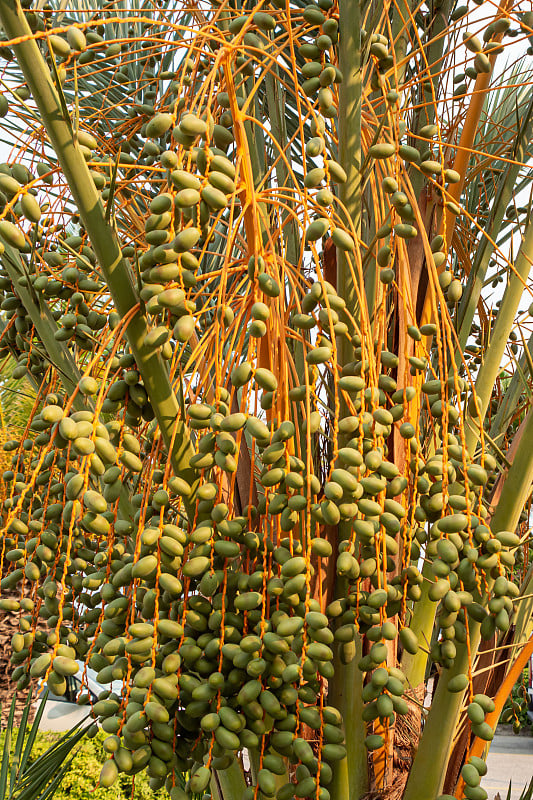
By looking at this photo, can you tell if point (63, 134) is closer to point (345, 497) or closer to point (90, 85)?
point (345, 497)

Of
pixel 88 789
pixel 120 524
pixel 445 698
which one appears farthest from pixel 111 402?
pixel 88 789

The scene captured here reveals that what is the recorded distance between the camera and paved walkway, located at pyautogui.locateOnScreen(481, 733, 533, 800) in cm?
583

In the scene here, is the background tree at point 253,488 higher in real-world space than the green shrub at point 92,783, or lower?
higher

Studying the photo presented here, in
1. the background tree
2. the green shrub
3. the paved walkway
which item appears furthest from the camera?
the paved walkway

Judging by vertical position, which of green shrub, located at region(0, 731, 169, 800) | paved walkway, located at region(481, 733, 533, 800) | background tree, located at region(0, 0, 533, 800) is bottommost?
paved walkway, located at region(481, 733, 533, 800)

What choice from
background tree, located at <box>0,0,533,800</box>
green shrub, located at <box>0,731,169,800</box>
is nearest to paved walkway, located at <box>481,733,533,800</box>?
green shrub, located at <box>0,731,169,800</box>

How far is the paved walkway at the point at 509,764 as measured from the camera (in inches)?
229

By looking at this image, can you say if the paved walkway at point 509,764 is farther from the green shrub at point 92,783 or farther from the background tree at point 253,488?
the background tree at point 253,488

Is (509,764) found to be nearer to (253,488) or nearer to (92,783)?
(92,783)

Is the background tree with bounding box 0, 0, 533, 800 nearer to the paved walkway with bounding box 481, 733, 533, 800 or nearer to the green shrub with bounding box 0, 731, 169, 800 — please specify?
the green shrub with bounding box 0, 731, 169, 800

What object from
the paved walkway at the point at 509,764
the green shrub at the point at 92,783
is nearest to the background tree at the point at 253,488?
the green shrub at the point at 92,783

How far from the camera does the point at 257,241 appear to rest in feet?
2.31

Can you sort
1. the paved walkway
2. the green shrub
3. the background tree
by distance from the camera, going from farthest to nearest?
1. the paved walkway
2. the green shrub
3. the background tree

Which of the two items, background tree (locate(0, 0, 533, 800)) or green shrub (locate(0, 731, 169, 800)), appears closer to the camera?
background tree (locate(0, 0, 533, 800))
